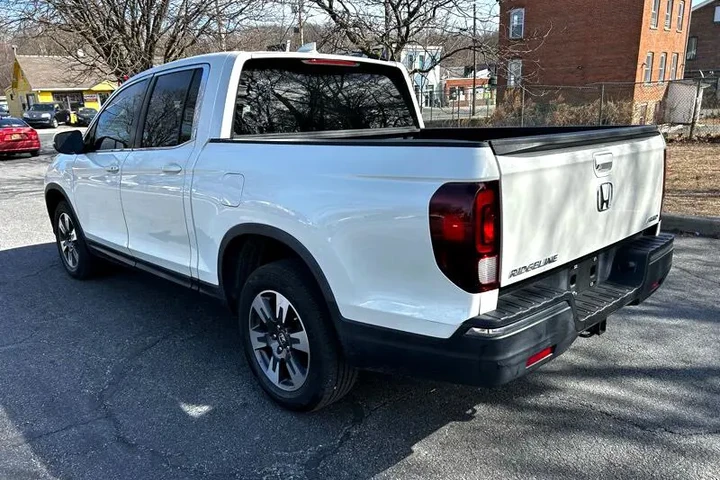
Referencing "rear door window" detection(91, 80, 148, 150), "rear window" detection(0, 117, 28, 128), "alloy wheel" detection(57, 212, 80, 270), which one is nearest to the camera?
"rear door window" detection(91, 80, 148, 150)

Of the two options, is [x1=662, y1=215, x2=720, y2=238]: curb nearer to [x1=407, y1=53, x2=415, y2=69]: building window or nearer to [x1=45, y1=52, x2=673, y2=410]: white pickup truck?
[x1=45, y1=52, x2=673, y2=410]: white pickup truck

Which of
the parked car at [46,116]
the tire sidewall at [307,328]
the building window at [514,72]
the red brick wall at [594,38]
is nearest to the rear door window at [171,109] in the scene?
the tire sidewall at [307,328]

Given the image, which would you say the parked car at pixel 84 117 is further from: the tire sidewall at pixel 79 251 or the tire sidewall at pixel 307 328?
the tire sidewall at pixel 307 328

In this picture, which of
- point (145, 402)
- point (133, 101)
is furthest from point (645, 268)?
point (133, 101)

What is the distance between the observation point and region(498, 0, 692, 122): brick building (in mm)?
30125

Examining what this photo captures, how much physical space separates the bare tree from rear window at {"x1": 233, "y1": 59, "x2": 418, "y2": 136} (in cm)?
1146

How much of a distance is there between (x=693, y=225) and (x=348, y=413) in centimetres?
543

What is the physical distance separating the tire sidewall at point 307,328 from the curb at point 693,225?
5.61 metres

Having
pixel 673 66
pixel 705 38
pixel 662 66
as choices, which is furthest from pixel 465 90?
pixel 705 38

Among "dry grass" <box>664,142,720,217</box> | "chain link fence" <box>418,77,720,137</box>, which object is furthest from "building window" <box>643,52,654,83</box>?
"dry grass" <box>664,142,720,217</box>

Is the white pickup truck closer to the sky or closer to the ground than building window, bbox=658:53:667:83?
closer to the ground

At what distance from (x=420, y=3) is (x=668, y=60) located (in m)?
30.1

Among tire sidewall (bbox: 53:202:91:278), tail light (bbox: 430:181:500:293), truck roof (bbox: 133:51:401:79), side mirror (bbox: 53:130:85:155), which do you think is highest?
truck roof (bbox: 133:51:401:79)

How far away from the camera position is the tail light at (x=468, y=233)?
219 cm
